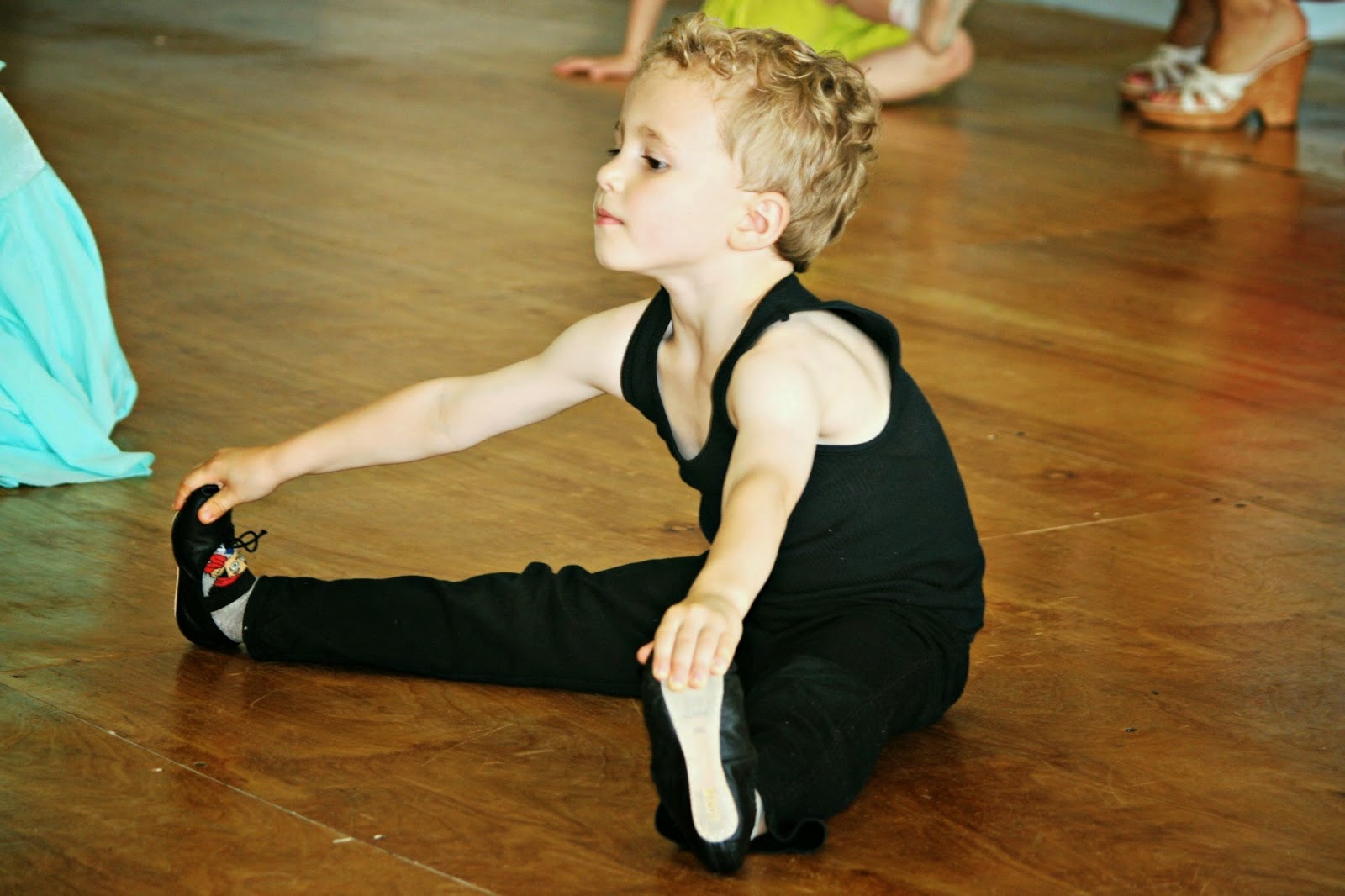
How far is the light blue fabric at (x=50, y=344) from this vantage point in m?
1.77

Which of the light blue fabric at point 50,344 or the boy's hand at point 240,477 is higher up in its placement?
the boy's hand at point 240,477

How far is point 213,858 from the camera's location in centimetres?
108

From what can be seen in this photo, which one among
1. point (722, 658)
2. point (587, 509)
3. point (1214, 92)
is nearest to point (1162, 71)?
point (1214, 92)

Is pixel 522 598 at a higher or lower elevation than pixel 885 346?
lower

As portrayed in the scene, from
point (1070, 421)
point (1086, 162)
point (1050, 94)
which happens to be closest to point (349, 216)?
point (1070, 421)

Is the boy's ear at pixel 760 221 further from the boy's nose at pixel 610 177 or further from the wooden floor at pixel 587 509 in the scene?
the wooden floor at pixel 587 509

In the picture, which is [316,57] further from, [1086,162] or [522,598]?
[522,598]

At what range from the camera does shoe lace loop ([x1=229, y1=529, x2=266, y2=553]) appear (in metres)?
1.44

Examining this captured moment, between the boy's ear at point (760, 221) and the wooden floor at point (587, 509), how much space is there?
347 millimetres

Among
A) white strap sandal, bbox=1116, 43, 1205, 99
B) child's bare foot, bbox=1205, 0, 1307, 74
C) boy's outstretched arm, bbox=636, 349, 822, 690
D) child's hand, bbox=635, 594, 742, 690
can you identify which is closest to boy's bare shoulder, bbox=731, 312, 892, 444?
boy's outstretched arm, bbox=636, 349, 822, 690

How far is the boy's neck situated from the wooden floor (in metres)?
0.28

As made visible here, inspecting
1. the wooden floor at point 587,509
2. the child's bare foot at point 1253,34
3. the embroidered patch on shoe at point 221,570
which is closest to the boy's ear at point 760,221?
the wooden floor at point 587,509

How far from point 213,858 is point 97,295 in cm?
101

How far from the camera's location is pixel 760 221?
4.37 feet
